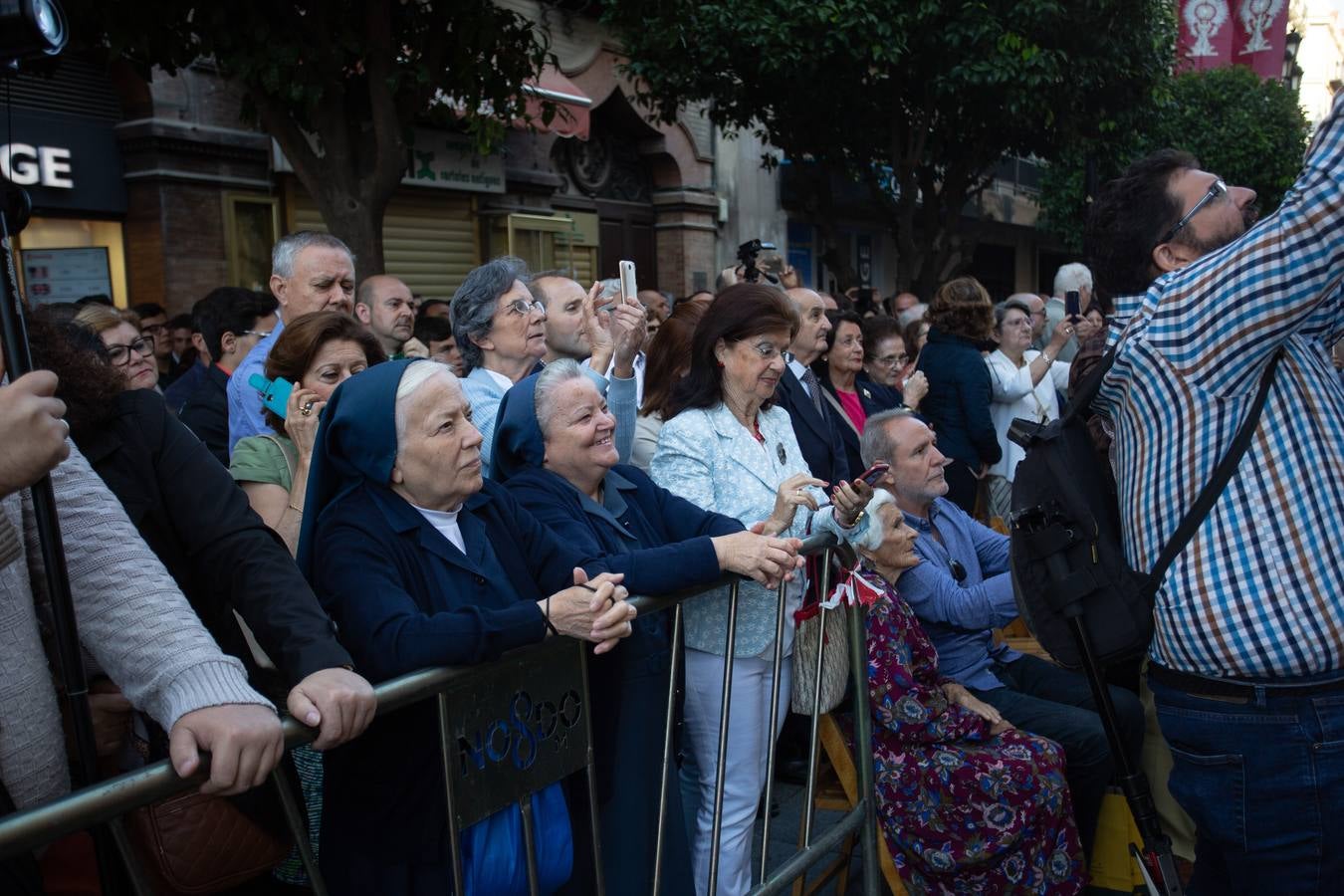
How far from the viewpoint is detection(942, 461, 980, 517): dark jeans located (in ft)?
22.2

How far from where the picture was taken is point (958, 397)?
271 inches

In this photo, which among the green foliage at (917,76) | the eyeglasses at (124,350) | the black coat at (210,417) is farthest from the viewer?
the green foliage at (917,76)

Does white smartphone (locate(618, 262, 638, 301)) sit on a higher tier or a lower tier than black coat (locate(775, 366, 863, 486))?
higher

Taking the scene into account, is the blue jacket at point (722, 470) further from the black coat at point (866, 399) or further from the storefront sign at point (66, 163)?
the storefront sign at point (66, 163)

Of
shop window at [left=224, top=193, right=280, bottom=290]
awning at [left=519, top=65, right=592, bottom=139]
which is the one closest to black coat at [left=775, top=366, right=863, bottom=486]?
shop window at [left=224, top=193, right=280, bottom=290]

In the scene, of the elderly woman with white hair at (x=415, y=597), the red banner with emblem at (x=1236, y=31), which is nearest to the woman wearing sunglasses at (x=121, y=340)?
the elderly woman with white hair at (x=415, y=597)

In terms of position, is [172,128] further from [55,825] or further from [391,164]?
[55,825]

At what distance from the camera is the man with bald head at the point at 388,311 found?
18.7 ft

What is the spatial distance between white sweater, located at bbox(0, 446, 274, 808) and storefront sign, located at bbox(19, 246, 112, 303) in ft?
26.7

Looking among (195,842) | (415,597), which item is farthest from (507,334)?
(195,842)

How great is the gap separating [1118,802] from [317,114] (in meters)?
6.06

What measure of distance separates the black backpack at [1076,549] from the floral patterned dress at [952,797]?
1029 mm

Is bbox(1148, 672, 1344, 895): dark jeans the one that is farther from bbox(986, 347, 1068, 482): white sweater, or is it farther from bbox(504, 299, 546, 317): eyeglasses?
bbox(986, 347, 1068, 482): white sweater

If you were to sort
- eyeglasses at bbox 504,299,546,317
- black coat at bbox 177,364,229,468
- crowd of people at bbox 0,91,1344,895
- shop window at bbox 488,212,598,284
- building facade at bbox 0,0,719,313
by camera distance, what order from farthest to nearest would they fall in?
shop window at bbox 488,212,598,284, building facade at bbox 0,0,719,313, eyeglasses at bbox 504,299,546,317, black coat at bbox 177,364,229,468, crowd of people at bbox 0,91,1344,895
